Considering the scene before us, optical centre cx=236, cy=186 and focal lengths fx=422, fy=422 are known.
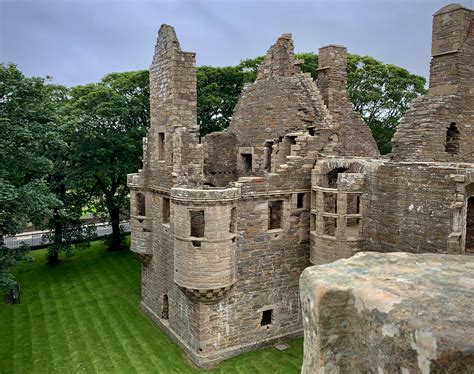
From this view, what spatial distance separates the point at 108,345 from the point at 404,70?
27946 mm

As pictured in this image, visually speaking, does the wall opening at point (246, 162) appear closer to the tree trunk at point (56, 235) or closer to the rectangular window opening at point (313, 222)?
the rectangular window opening at point (313, 222)

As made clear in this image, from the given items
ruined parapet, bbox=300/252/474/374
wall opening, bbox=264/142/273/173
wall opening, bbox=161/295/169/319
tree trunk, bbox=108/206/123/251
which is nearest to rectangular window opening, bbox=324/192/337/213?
wall opening, bbox=264/142/273/173

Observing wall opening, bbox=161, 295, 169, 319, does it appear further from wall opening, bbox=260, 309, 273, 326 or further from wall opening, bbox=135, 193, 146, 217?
wall opening, bbox=260, 309, 273, 326

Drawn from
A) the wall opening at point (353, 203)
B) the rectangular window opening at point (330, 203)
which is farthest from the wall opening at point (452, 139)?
the rectangular window opening at point (330, 203)

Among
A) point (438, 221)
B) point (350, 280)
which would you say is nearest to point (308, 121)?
point (438, 221)

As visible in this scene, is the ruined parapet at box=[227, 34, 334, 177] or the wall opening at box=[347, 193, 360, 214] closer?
the wall opening at box=[347, 193, 360, 214]

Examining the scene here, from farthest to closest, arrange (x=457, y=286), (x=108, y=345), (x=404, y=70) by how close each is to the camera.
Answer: (x=404, y=70) < (x=108, y=345) < (x=457, y=286)

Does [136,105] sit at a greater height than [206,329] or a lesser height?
greater

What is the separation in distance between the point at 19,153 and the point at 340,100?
13.5 metres

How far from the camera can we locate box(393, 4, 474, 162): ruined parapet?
43.7ft

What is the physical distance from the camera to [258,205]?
15.3 m

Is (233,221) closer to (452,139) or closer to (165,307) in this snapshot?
(165,307)

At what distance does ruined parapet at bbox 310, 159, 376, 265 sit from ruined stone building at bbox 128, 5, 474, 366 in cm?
5

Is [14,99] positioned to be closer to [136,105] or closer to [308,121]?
[308,121]
